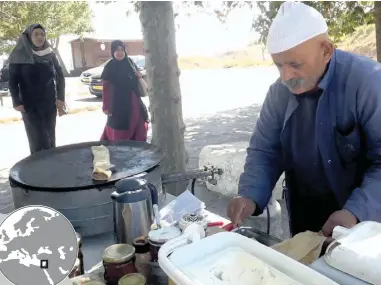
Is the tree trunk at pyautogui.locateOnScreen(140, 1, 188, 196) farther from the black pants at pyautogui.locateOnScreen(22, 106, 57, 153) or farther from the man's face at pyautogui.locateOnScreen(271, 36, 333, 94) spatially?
the man's face at pyautogui.locateOnScreen(271, 36, 333, 94)

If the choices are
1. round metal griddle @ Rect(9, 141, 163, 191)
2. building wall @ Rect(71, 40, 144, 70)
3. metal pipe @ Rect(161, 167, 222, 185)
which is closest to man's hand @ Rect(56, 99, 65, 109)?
round metal griddle @ Rect(9, 141, 163, 191)

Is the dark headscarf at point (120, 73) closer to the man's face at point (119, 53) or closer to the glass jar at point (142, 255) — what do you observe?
the man's face at point (119, 53)

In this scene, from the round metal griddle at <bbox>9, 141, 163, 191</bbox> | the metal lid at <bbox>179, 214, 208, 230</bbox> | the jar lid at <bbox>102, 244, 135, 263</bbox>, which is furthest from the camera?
the round metal griddle at <bbox>9, 141, 163, 191</bbox>

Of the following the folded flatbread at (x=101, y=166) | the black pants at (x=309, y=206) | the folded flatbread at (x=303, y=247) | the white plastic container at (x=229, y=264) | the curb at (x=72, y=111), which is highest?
the white plastic container at (x=229, y=264)

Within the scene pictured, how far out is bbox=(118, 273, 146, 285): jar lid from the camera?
1293 millimetres

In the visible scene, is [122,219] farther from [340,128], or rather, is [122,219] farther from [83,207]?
[340,128]

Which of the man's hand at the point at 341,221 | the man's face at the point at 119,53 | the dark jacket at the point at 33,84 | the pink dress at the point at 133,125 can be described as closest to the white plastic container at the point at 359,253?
the man's hand at the point at 341,221

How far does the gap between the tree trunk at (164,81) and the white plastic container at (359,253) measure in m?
2.78

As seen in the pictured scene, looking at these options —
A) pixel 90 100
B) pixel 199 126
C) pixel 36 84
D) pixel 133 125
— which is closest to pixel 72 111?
pixel 90 100

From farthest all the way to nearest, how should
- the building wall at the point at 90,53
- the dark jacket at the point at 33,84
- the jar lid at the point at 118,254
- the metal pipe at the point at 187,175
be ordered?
the building wall at the point at 90,53, the dark jacket at the point at 33,84, the metal pipe at the point at 187,175, the jar lid at the point at 118,254

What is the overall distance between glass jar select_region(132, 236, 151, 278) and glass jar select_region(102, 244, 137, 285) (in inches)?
1.7

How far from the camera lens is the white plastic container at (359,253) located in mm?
908

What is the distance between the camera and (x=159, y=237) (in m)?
1.41

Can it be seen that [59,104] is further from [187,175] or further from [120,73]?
[187,175]
